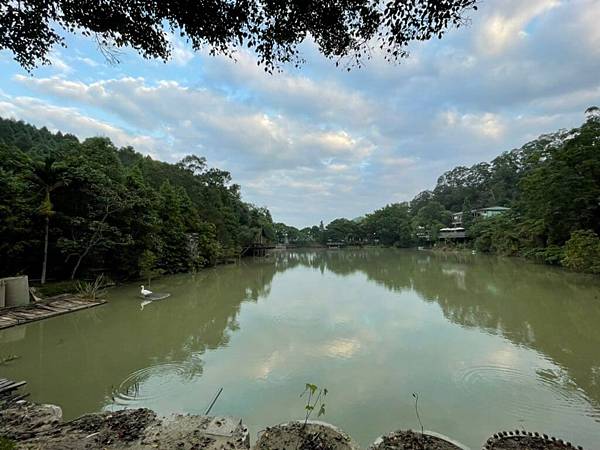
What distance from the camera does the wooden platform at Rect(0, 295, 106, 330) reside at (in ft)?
23.7

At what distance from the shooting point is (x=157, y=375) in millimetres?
4656

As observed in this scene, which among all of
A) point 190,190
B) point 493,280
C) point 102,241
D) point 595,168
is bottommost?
point 493,280

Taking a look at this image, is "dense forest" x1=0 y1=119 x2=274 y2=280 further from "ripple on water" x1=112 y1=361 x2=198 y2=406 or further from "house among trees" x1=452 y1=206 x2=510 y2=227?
"house among trees" x1=452 y1=206 x2=510 y2=227

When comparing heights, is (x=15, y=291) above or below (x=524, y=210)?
below

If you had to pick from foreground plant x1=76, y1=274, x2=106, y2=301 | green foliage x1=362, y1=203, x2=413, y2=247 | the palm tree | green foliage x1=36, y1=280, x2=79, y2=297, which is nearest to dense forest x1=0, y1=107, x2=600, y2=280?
the palm tree

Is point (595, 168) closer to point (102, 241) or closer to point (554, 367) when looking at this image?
point (554, 367)

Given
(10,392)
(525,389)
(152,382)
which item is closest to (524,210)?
(525,389)

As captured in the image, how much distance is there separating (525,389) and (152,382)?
4939mm

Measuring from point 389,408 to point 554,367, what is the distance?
300 cm

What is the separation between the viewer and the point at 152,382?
441 centimetres

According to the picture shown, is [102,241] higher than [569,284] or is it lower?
higher

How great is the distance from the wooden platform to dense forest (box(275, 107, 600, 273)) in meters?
18.0

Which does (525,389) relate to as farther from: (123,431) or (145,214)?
(145,214)

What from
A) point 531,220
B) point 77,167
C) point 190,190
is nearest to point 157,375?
point 77,167
